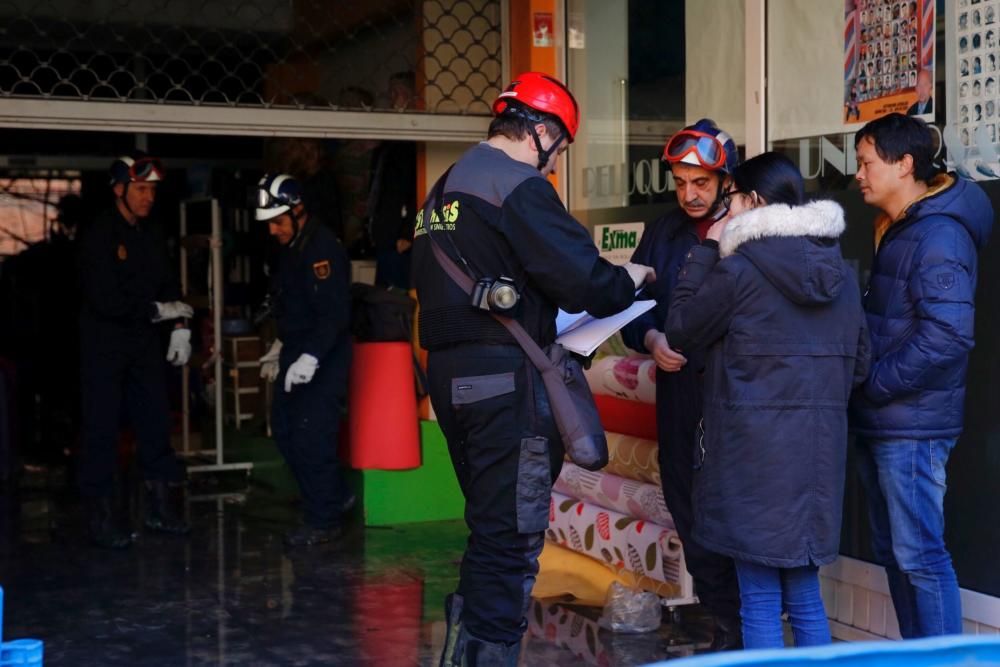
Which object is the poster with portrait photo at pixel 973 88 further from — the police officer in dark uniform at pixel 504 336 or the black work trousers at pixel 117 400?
the black work trousers at pixel 117 400

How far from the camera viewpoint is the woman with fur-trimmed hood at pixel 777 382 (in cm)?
337

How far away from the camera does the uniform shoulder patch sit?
6.26 meters

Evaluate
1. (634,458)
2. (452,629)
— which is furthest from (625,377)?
(452,629)

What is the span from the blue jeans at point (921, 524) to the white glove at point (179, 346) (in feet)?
13.6

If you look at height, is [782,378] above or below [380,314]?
below

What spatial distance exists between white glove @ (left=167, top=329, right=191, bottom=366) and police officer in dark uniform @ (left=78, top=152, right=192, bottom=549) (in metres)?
0.34

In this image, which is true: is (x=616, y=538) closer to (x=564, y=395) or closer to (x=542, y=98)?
(x=564, y=395)

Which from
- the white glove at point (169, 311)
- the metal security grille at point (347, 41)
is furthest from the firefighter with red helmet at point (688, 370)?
the white glove at point (169, 311)

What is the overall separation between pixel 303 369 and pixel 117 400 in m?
0.91

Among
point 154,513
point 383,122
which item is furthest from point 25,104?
point 154,513

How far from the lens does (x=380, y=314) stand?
6.72 meters

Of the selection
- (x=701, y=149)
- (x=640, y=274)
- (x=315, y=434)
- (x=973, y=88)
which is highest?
(x=973, y=88)

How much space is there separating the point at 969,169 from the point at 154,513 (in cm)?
427

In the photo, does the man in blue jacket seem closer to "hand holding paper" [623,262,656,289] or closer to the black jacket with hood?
the black jacket with hood
